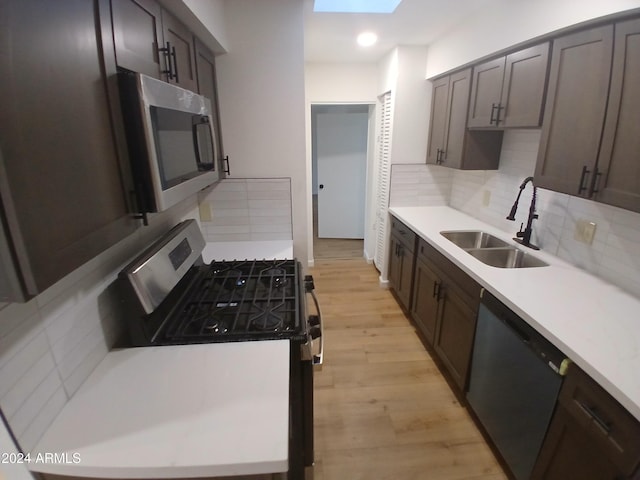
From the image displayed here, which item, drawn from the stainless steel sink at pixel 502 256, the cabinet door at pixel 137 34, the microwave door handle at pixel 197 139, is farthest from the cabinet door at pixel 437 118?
the cabinet door at pixel 137 34

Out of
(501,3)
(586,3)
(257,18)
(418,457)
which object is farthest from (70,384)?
(501,3)

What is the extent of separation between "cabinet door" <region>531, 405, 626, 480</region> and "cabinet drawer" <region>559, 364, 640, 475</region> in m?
0.04

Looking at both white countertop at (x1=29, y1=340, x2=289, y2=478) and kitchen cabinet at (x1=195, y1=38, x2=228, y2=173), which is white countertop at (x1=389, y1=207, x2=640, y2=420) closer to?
white countertop at (x1=29, y1=340, x2=289, y2=478)

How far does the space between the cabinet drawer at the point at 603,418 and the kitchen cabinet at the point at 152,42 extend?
1.73m

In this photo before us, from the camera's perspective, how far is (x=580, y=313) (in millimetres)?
1319

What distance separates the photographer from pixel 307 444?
146 cm

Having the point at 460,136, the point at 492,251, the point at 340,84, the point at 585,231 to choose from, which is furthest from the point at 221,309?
the point at 340,84

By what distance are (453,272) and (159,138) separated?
1.73 metres

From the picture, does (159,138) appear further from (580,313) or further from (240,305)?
(580,313)

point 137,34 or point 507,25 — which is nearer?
point 137,34

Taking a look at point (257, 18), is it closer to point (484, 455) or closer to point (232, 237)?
point (232, 237)

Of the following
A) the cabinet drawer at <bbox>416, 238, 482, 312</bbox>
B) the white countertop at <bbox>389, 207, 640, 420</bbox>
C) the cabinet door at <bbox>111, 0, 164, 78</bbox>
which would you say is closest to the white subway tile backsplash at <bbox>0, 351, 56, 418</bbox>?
the cabinet door at <bbox>111, 0, 164, 78</bbox>

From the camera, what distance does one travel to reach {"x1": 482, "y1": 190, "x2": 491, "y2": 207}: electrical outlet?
8.46 feet

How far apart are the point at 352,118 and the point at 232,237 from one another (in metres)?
2.89
